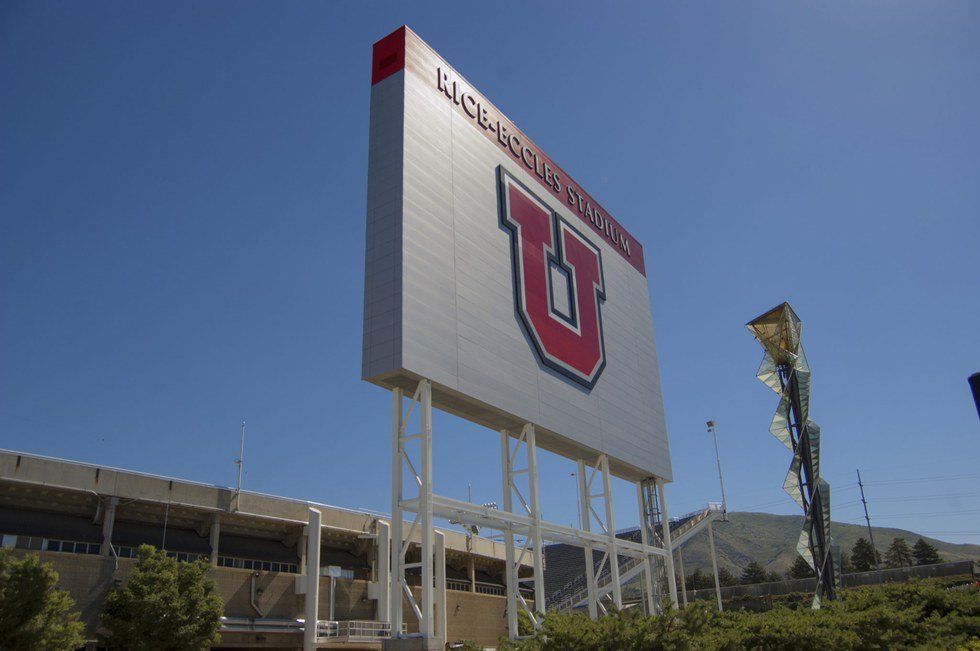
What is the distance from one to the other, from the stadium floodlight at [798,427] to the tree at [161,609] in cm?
3236

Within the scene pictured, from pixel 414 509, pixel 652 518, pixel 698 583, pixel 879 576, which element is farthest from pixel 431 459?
pixel 698 583

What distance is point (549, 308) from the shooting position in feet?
106

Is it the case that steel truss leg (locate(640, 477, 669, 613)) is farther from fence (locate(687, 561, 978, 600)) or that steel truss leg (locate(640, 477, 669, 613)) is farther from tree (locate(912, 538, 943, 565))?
tree (locate(912, 538, 943, 565))

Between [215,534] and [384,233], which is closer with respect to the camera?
[384,233]

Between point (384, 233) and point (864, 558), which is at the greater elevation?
point (384, 233)

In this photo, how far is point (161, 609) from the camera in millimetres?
28094

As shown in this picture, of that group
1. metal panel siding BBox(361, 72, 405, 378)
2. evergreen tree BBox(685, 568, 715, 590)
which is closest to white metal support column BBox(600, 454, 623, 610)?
metal panel siding BBox(361, 72, 405, 378)

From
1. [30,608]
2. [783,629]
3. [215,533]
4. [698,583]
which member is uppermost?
[698,583]

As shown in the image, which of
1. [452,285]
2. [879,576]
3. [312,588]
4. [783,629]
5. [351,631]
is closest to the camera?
[783,629]

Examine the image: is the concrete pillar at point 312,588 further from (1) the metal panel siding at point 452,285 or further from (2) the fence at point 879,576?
(2) the fence at point 879,576

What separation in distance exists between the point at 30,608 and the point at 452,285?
51.8 ft

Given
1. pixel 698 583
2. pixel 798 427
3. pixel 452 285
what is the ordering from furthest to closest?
pixel 698 583 → pixel 798 427 → pixel 452 285

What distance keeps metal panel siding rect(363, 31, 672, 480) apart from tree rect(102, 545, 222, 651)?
1153cm

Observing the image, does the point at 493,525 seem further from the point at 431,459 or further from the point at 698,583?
the point at 698,583
